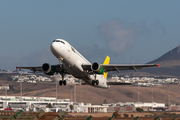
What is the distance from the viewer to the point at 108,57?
69188mm

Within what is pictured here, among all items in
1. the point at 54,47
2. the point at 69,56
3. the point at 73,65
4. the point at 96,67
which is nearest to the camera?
the point at 54,47

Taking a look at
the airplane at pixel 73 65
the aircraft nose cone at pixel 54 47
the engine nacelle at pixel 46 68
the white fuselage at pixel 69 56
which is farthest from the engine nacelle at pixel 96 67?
the aircraft nose cone at pixel 54 47

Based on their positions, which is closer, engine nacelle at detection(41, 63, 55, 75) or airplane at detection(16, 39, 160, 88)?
airplane at detection(16, 39, 160, 88)

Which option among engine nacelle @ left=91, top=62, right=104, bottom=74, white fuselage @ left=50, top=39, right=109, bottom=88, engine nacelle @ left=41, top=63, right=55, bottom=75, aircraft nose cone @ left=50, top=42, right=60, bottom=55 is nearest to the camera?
aircraft nose cone @ left=50, top=42, right=60, bottom=55

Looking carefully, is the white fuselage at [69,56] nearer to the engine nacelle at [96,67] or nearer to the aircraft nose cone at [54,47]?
the aircraft nose cone at [54,47]

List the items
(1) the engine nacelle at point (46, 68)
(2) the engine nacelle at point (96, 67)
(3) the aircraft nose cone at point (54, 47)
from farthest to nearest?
(1) the engine nacelle at point (46, 68) → (2) the engine nacelle at point (96, 67) → (3) the aircraft nose cone at point (54, 47)

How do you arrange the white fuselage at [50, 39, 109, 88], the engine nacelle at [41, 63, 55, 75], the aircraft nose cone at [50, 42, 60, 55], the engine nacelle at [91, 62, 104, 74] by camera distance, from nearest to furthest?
the aircraft nose cone at [50, 42, 60, 55] < the white fuselage at [50, 39, 109, 88] < the engine nacelle at [91, 62, 104, 74] < the engine nacelle at [41, 63, 55, 75]

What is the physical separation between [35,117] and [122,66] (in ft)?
104

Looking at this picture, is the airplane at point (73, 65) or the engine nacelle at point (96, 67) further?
the engine nacelle at point (96, 67)

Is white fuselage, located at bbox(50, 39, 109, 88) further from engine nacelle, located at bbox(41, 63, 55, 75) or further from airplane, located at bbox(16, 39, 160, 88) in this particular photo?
engine nacelle, located at bbox(41, 63, 55, 75)

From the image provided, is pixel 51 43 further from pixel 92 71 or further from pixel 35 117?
pixel 35 117

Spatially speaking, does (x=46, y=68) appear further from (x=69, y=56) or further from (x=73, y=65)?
(x=69, y=56)

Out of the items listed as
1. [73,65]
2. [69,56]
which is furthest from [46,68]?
[69,56]

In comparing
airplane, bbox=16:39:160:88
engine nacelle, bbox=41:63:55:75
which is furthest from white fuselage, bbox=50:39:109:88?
engine nacelle, bbox=41:63:55:75
